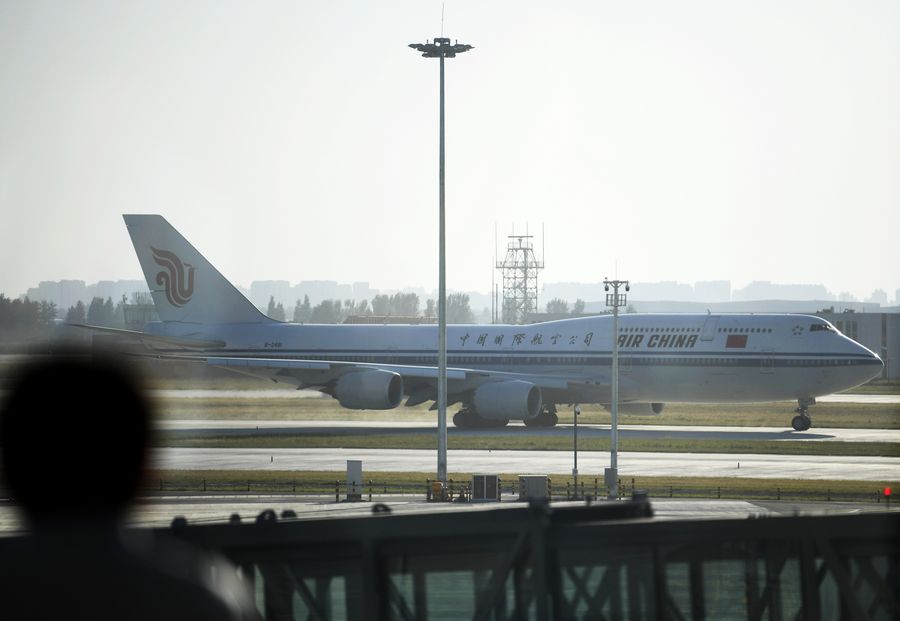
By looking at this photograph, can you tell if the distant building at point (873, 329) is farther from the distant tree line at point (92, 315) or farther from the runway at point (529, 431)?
the distant tree line at point (92, 315)

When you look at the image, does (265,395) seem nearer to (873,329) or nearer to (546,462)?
(546,462)

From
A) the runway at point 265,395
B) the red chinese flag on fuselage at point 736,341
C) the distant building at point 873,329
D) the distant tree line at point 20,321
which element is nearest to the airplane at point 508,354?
the red chinese flag on fuselage at point 736,341

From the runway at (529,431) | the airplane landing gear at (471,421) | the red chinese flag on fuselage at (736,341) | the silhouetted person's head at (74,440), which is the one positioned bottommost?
the runway at (529,431)

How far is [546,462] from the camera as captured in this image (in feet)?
182

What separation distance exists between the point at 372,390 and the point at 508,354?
9.88 meters

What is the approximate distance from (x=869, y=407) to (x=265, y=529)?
281 ft

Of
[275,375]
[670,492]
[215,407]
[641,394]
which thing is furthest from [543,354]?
[670,492]

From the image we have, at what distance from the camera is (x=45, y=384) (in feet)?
28.6

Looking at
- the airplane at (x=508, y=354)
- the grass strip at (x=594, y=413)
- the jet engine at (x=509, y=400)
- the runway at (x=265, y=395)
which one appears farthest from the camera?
the runway at (x=265, y=395)

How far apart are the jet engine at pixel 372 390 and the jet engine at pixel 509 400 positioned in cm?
496

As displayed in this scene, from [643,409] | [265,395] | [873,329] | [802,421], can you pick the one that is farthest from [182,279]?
[873,329]

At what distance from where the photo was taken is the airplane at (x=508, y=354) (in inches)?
2655

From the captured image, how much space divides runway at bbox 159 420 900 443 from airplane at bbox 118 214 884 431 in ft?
4.61

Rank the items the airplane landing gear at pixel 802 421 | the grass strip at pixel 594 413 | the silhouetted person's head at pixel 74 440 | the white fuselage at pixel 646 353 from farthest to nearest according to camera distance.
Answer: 1. the grass strip at pixel 594 413
2. the airplane landing gear at pixel 802 421
3. the white fuselage at pixel 646 353
4. the silhouetted person's head at pixel 74 440
